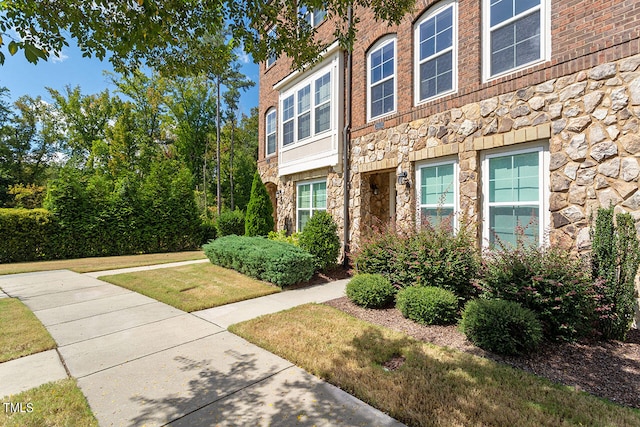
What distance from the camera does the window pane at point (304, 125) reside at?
32.8 ft

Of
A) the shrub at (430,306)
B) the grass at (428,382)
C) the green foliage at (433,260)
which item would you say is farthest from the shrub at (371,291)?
the grass at (428,382)

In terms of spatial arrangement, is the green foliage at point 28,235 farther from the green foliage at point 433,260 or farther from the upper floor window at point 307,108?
the green foliage at point 433,260

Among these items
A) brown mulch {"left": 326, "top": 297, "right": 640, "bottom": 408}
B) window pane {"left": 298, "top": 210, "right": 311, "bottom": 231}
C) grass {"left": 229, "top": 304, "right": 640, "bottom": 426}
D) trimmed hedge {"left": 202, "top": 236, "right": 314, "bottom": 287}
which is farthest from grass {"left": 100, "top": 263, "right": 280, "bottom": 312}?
window pane {"left": 298, "top": 210, "right": 311, "bottom": 231}

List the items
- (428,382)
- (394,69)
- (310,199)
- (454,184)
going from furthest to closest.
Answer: (310,199) → (394,69) → (454,184) → (428,382)

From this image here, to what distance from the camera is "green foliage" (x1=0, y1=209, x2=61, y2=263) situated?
10578mm

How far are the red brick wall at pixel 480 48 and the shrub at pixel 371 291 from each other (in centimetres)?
370

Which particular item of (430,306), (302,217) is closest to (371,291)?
(430,306)

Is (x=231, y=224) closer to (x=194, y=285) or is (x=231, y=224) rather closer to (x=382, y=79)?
(x=194, y=285)

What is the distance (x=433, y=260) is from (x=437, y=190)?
6.95 feet

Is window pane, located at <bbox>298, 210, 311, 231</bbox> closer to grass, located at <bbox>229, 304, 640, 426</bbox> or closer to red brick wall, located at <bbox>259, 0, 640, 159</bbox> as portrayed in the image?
red brick wall, located at <bbox>259, 0, 640, 159</bbox>

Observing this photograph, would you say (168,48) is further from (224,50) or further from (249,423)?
(249,423)

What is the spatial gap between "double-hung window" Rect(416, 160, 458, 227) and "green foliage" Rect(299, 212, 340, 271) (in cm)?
219

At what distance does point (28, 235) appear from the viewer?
10.9 meters

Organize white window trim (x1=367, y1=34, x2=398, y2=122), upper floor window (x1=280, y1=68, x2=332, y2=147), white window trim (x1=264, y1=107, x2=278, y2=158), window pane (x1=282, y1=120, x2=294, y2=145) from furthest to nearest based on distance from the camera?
white window trim (x1=264, y1=107, x2=278, y2=158)
window pane (x1=282, y1=120, x2=294, y2=145)
upper floor window (x1=280, y1=68, x2=332, y2=147)
white window trim (x1=367, y1=34, x2=398, y2=122)
